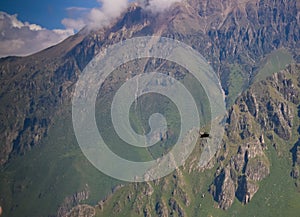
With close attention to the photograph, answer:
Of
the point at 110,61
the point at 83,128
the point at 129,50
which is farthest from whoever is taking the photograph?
the point at 110,61

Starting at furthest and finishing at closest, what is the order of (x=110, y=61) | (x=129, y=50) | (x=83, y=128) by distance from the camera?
(x=110, y=61), (x=129, y=50), (x=83, y=128)

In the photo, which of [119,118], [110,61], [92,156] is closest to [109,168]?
[119,118]

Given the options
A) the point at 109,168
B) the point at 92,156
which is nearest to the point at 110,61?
the point at 109,168

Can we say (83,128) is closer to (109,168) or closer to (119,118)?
(119,118)

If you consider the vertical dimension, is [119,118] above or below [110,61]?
below

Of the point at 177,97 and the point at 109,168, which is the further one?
the point at 109,168

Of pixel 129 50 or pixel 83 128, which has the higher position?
pixel 129 50

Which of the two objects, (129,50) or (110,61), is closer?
(129,50)

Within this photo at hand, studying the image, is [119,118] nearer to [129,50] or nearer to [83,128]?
[129,50]

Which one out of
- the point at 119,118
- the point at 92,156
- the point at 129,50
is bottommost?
the point at 92,156
